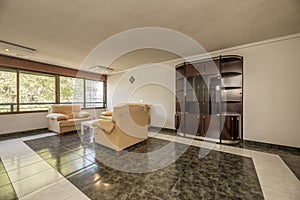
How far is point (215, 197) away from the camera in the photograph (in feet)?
5.43

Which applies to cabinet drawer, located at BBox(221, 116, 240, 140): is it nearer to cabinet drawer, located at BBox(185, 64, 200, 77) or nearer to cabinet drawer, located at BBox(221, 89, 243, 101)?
cabinet drawer, located at BBox(221, 89, 243, 101)

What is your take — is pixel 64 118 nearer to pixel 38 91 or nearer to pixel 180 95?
pixel 38 91

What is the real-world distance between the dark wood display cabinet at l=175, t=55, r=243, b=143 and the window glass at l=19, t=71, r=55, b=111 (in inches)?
190

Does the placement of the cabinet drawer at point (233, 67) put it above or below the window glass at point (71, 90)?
above

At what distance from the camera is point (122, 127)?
304cm

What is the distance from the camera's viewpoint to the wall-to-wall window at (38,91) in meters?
4.36

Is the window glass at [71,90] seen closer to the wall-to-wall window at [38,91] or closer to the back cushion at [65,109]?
the wall-to-wall window at [38,91]

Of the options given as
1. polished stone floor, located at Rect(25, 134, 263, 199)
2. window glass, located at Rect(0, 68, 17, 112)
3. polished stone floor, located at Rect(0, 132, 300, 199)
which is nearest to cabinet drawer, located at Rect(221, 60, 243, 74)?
polished stone floor, located at Rect(0, 132, 300, 199)

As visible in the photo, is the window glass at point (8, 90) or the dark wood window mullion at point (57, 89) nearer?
the window glass at point (8, 90)

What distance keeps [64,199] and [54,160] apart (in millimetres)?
1283

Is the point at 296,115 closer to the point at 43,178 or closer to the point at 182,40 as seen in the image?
the point at 182,40

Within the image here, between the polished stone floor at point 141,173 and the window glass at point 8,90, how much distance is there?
187cm

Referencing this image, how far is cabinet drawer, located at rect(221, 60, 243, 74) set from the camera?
3686 mm

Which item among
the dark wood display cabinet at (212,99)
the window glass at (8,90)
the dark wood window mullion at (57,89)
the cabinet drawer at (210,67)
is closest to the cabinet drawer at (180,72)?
the dark wood display cabinet at (212,99)
